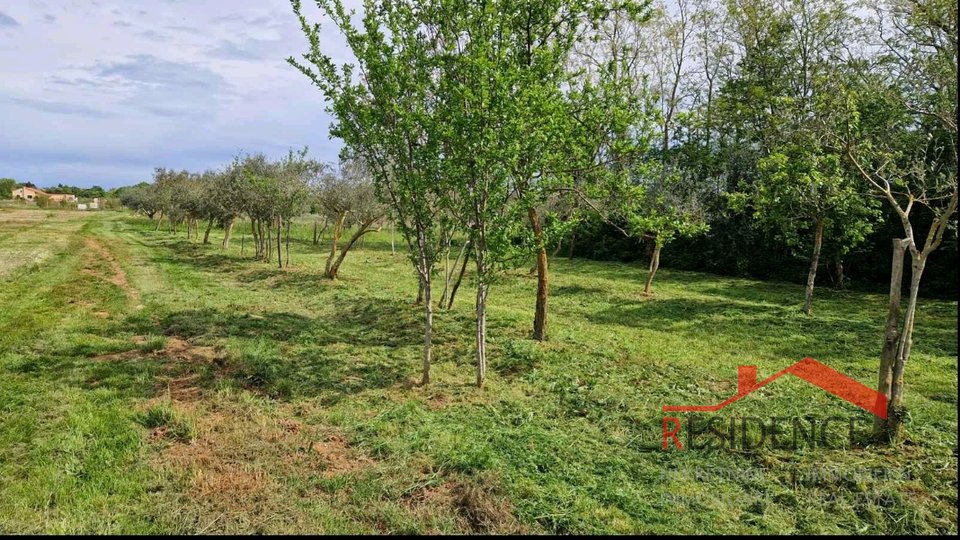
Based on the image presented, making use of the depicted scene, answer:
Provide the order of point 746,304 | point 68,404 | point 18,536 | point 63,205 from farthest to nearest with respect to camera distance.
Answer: point 63,205 < point 746,304 < point 68,404 < point 18,536

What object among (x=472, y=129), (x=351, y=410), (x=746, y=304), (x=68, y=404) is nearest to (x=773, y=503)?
(x=351, y=410)

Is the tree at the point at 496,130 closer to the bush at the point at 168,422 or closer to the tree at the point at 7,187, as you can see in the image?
the bush at the point at 168,422

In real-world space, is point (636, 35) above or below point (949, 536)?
above

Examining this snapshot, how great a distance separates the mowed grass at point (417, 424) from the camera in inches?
211

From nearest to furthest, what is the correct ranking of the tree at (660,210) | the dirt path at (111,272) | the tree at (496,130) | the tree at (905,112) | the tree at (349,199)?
the tree at (905,112) < the tree at (496,130) < the tree at (660,210) < the dirt path at (111,272) < the tree at (349,199)

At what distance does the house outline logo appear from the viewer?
27.5 ft

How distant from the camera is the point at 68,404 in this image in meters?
8.00

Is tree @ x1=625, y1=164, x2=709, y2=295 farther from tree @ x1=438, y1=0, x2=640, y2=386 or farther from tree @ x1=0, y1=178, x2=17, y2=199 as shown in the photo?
tree @ x1=0, y1=178, x2=17, y2=199

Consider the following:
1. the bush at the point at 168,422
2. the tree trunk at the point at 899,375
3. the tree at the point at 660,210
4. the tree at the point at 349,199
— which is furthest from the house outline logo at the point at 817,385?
the tree at the point at 349,199

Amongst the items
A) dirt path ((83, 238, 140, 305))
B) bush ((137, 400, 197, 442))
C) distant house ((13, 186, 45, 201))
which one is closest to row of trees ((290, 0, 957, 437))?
bush ((137, 400, 197, 442))

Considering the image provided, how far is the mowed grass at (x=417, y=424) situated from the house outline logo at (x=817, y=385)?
305 mm

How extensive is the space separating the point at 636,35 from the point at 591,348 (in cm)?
2389

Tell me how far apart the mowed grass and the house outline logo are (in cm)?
31

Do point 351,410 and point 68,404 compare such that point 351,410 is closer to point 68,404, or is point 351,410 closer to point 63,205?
point 68,404
